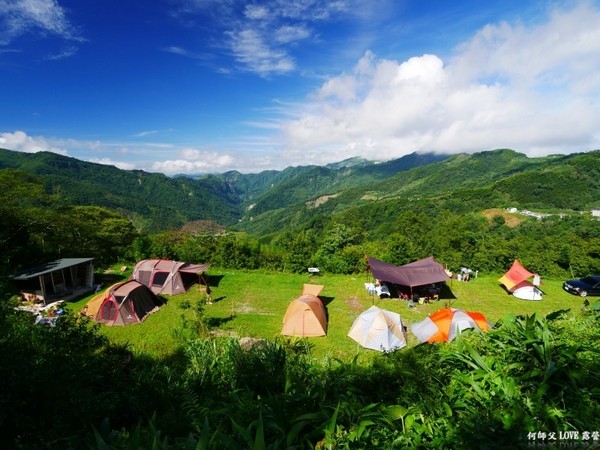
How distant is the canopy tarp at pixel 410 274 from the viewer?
1648 centimetres

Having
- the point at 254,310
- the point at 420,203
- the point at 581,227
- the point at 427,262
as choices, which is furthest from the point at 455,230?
the point at 420,203

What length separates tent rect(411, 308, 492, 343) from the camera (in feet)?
39.7

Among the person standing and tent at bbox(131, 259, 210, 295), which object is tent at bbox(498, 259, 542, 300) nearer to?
the person standing

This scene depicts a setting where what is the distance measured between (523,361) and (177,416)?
383cm

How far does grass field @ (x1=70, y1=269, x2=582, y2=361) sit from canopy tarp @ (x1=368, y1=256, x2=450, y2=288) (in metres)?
1.53

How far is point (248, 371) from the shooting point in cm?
462

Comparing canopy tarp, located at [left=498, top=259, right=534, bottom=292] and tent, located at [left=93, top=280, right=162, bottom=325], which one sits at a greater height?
tent, located at [left=93, top=280, right=162, bottom=325]

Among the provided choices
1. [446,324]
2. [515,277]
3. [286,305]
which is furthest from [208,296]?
[515,277]

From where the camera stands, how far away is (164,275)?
1828 centimetres

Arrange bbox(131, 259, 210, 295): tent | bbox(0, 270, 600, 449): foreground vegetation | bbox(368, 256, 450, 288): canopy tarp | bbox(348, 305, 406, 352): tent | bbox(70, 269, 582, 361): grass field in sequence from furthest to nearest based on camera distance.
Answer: bbox(131, 259, 210, 295): tent < bbox(368, 256, 450, 288): canopy tarp < bbox(70, 269, 582, 361): grass field < bbox(348, 305, 406, 352): tent < bbox(0, 270, 600, 449): foreground vegetation

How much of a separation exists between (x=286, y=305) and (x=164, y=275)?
764 cm

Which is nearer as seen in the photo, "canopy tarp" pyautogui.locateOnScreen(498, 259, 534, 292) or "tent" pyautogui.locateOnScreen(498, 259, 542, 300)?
"tent" pyautogui.locateOnScreen(498, 259, 542, 300)

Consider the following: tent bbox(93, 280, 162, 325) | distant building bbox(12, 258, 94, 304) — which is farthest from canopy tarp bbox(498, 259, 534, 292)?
distant building bbox(12, 258, 94, 304)

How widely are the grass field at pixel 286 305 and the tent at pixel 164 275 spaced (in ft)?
2.68
